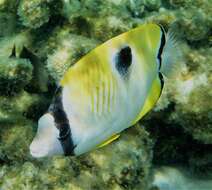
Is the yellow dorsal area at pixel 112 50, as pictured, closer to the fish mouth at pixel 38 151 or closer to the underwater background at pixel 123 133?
the fish mouth at pixel 38 151

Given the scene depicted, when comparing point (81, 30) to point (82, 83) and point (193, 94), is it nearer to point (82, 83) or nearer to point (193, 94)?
point (193, 94)

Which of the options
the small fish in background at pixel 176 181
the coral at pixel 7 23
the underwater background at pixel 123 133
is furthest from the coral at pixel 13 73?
the small fish in background at pixel 176 181

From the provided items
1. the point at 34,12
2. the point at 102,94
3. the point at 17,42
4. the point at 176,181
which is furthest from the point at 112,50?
the point at 176,181

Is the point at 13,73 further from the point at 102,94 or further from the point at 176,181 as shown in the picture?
the point at 176,181

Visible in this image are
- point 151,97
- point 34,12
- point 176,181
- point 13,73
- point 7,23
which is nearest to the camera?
point 151,97

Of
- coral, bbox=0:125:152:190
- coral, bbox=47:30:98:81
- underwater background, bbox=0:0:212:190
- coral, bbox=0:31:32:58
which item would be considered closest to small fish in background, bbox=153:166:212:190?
underwater background, bbox=0:0:212:190

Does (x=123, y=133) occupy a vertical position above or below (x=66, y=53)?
below
